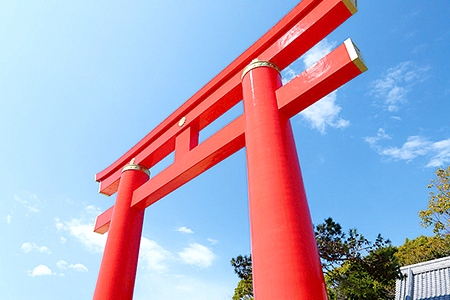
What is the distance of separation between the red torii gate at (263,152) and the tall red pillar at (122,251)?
0.02 meters

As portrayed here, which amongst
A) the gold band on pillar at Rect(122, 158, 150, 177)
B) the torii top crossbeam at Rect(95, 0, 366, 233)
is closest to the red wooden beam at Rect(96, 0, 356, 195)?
the torii top crossbeam at Rect(95, 0, 366, 233)

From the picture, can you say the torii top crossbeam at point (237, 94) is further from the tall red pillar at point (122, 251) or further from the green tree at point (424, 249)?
the green tree at point (424, 249)

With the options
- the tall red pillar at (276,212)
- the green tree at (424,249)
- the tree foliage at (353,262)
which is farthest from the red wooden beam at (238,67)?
the green tree at (424,249)

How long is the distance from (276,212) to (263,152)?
683 mm

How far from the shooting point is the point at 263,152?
304cm

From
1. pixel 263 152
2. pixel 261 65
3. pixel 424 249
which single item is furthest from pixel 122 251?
pixel 424 249

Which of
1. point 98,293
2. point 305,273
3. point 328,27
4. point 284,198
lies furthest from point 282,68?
point 98,293

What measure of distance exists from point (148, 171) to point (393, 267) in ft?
21.1

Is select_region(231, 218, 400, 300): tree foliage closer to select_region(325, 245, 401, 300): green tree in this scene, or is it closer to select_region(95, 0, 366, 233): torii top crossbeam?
select_region(325, 245, 401, 300): green tree

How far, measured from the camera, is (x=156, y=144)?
5.80m

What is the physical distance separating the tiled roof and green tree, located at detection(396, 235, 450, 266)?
8.59 ft

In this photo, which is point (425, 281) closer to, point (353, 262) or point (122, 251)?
point (353, 262)

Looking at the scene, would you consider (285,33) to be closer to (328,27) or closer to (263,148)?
(328,27)

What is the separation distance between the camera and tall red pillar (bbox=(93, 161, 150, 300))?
445cm
